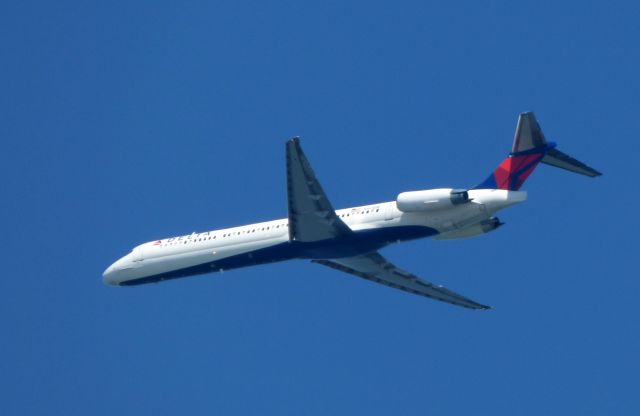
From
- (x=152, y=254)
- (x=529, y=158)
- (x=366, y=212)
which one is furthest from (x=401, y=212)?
(x=152, y=254)

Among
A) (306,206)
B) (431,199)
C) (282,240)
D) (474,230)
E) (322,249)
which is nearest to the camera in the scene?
(431,199)

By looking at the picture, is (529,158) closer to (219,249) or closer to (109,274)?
(219,249)

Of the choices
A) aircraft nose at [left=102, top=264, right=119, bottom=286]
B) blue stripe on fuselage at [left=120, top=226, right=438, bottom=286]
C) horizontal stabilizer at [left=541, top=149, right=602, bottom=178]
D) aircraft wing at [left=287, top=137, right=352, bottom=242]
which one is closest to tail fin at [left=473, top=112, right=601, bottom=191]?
horizontal stabilizer at [left=541, top=149, right=602, bottom=178]

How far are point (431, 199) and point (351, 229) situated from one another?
159 inches

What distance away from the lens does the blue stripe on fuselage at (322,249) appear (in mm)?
51625

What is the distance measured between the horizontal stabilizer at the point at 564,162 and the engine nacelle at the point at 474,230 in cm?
330

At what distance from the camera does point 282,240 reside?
53.6 meters

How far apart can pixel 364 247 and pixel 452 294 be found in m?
6.68

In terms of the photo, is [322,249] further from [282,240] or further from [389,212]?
[389,212]

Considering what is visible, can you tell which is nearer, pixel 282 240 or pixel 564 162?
pixel 564 162

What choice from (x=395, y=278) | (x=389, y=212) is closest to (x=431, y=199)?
(x=389, y=212)

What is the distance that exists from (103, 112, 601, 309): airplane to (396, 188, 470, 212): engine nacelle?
1.5 inches

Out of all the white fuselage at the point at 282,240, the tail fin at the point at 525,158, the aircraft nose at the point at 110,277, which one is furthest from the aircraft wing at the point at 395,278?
the aircraft nose at the point at 110,277

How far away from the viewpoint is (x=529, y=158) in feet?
166
